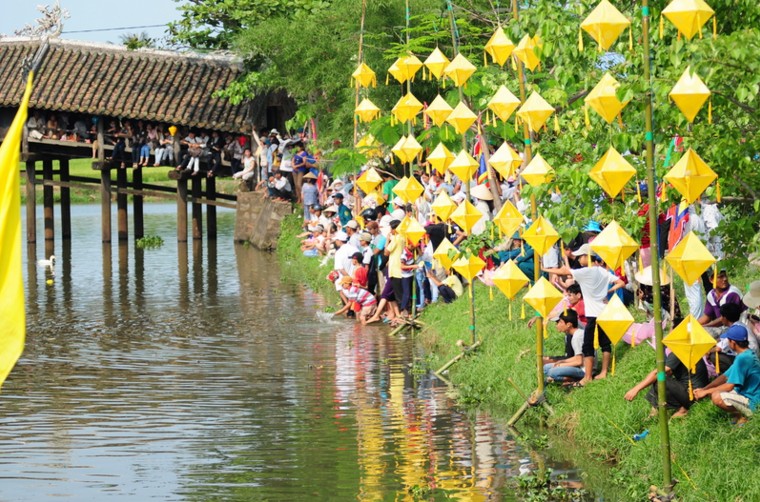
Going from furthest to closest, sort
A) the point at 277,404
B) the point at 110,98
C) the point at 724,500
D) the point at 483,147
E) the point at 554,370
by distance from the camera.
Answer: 1. the point at 110,98
2. the point at 483,147
3. the point at 277,404
4. the point at 554,370
5. the point at 724,500

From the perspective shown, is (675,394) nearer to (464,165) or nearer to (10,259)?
(464,165)

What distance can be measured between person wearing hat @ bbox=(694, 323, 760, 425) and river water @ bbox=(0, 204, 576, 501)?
152 cm

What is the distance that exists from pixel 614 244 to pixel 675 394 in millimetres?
1556

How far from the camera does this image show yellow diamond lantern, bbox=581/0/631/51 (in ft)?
33.5

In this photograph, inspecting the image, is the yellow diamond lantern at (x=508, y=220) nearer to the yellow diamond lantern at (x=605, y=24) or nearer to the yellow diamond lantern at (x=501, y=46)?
the yellow diamond lantern at (x=501, y=46)

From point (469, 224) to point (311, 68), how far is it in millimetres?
15849

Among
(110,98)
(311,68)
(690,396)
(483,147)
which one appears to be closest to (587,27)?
(690,396)

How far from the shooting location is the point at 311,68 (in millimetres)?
31125

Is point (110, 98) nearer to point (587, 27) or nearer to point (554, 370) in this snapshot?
point (554, 370)

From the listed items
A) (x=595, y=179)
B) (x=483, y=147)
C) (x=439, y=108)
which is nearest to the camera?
(x=595, y=179)

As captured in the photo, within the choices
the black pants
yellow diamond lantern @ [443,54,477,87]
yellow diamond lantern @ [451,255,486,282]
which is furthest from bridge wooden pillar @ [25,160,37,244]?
the black pants

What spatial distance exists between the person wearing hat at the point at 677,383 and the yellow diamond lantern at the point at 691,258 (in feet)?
5.16

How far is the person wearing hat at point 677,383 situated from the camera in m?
11.7

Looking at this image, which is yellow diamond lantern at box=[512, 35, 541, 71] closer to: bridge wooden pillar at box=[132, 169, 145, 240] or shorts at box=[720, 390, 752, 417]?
shorts at box=[720, 390, 752, 417]
